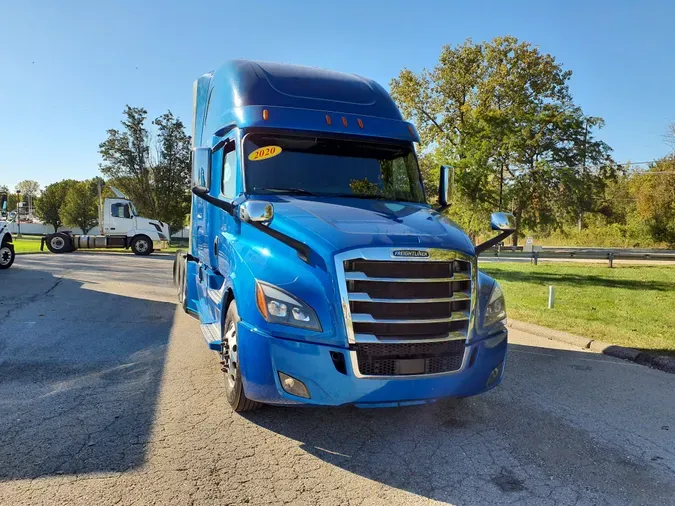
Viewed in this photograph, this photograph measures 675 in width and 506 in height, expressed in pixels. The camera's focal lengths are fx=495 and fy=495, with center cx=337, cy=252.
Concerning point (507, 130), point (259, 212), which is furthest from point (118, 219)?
point (259, 212)

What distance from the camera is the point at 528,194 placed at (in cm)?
2294

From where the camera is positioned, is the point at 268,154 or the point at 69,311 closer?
the point at 268,154

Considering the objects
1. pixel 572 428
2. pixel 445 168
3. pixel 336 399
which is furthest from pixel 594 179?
pixel 336 399

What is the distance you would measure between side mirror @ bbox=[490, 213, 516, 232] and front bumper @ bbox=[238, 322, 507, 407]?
138 cm

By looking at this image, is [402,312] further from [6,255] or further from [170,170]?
[170,170]

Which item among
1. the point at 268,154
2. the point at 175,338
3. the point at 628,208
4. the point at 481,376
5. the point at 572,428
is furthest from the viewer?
the point at 628,208

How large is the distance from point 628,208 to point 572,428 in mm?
59941

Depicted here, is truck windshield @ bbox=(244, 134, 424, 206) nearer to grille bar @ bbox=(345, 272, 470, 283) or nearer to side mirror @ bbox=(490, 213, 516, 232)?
side mirror @ bbox=(490, 213, 516, 232)

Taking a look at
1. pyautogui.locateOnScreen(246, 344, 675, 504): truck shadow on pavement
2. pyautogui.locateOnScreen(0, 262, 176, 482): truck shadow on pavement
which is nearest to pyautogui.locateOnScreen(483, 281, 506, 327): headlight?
pyautogui.locateOnScreen(246, 344, 675, 504): truck shadow on pavement

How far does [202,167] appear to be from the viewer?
505 cm

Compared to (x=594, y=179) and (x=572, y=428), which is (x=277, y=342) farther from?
(x=594, y=179)

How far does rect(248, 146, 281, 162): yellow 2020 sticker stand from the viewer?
4707 mm

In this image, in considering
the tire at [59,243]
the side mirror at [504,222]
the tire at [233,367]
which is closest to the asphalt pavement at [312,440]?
the tire at [233,367]

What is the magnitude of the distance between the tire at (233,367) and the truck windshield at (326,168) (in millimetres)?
1223
